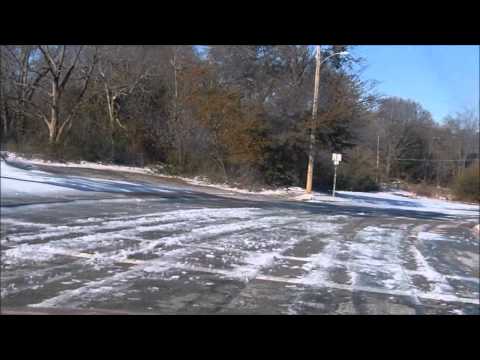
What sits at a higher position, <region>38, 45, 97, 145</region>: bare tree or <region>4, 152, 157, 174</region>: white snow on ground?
<region>38, 45, 97, 145</region>: bare tree

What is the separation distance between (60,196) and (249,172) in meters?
17.2

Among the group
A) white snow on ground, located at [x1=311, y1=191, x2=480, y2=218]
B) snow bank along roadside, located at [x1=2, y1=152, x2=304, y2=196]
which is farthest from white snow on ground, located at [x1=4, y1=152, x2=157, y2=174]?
white snow on ground, located at [x1=311, y1=191, x2=480, y2=218]

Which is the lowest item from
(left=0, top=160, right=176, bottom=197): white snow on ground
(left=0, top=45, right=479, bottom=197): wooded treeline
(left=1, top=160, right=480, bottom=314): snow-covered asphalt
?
(left=1, top=160, right=480, bottom=314): snow-covered asphalt

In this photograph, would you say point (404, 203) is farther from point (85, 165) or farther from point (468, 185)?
point (85, 165)

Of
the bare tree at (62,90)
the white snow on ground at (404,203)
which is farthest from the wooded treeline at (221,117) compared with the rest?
the white snow on ground at (404,203)

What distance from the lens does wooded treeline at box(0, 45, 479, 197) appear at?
1235 cm

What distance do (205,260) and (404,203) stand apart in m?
17.0

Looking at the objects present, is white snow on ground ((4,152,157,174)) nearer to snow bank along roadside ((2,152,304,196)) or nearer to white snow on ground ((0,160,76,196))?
snow bank along roadside ((2,152,304,196))

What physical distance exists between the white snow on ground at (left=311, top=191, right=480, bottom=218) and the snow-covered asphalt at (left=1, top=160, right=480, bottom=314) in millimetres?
4113

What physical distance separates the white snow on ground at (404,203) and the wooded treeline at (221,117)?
3.02 feet

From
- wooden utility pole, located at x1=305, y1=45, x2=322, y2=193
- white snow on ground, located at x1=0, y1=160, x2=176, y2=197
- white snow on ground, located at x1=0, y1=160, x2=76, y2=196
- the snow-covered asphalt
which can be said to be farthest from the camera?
wooden utility pole, located at x1=305, y1=45, x2=322, y2=193
